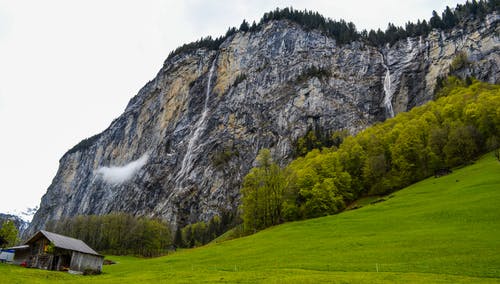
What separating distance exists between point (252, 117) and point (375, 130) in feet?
229

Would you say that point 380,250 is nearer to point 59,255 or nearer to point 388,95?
point 59,255

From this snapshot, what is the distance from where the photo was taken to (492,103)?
288 feet

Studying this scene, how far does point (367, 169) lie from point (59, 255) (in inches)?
2466

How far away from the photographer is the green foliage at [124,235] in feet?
391

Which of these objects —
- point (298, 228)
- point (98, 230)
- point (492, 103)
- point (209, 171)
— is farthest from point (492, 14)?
point (98, 230)

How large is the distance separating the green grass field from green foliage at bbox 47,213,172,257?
72699 mm

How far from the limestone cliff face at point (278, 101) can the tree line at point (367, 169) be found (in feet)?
196

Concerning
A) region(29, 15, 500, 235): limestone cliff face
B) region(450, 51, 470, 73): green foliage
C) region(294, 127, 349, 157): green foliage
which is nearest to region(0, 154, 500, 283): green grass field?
region(294, 127, 349, 157): green foliage

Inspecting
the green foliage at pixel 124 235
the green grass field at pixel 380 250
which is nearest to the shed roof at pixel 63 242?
the green grass field at pixel 380 250

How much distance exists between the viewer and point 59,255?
5472 centimetres

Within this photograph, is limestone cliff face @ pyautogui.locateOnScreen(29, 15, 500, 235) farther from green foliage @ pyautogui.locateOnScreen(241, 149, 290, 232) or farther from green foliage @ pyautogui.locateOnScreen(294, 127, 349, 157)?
green foliage @ pyautogui.locateOnScreen(241, 149, 290, 232)

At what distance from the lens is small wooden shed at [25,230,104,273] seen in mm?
53844

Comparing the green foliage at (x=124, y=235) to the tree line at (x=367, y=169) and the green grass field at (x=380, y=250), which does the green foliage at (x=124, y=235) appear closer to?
the tree line at (x=367, y=169)

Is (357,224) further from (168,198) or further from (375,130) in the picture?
(168,198)
